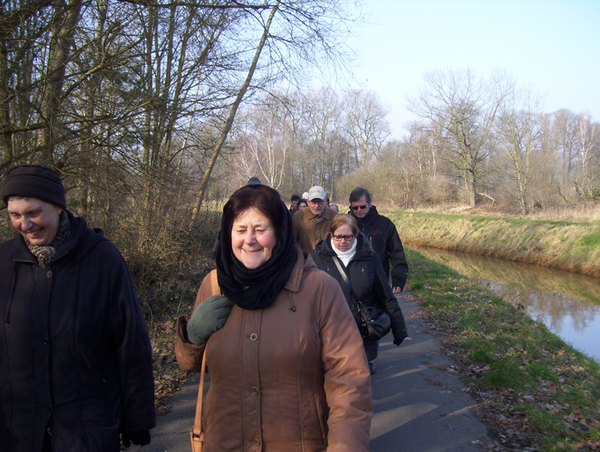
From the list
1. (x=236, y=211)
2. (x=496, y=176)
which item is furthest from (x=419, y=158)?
(x=236, y=211)

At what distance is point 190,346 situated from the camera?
216 cm

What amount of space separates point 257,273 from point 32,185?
4.32ft

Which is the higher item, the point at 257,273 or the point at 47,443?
the point at 257,273

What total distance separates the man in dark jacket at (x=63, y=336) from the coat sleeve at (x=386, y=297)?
2.49 m

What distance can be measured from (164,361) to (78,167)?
3.04 meters

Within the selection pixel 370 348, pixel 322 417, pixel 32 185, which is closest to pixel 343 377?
pixel 322 417

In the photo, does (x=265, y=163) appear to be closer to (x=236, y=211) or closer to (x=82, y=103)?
(x=82, y=103)

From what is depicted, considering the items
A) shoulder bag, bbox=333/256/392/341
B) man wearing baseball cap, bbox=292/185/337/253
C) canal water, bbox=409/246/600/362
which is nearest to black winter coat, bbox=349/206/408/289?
man wearing baseball cap, bbox=292/185/337/253

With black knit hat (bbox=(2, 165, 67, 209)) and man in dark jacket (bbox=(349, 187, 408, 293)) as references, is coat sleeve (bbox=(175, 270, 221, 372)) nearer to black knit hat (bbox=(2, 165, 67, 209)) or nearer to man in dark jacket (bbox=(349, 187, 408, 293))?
black knit hat (bbox=(2, 165, 67, 209))

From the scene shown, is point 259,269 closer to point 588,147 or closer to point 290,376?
point 290,376

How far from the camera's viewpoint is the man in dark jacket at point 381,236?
574 centimetres

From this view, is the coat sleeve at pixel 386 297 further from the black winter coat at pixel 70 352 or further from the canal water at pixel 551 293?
the canal water at pixel 551 293

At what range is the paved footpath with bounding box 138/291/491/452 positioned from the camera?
3.92 m

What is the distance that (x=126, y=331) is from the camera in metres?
2.42
